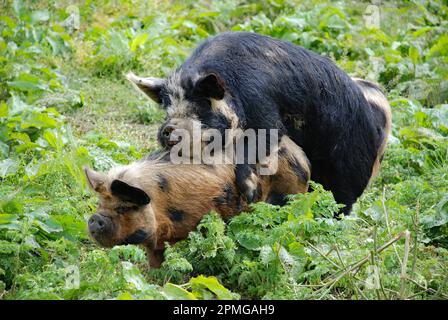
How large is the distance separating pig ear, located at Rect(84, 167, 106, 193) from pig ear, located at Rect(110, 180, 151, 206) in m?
0.14

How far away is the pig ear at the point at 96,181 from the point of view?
247 inches

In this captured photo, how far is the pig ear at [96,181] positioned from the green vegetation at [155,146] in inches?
20.3

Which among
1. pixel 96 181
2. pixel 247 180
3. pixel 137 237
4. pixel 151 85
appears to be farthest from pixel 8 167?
pixel 247 180

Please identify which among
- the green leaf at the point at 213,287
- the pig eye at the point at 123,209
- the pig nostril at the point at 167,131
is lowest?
the green leaf at the point at 213,287

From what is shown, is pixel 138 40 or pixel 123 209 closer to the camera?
pixel 123 209

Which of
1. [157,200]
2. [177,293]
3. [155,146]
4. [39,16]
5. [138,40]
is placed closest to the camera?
[177,293]

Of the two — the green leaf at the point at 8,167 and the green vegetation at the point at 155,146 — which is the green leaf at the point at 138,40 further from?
the green leaf at the point at 8,167

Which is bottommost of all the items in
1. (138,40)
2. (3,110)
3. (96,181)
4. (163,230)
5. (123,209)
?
(138,40)

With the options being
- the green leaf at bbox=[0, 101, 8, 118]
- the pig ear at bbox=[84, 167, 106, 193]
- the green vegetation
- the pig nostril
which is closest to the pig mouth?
the green vegetation

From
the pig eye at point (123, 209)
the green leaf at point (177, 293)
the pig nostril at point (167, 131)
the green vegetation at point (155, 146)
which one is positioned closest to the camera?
the green leaf at point (177, 293)

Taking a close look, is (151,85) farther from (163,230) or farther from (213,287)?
(213,287)

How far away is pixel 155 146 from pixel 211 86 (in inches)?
108

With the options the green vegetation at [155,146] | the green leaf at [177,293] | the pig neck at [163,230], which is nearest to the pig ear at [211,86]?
the green vegetation at [155,146]

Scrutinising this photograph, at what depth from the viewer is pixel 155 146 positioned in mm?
9664
